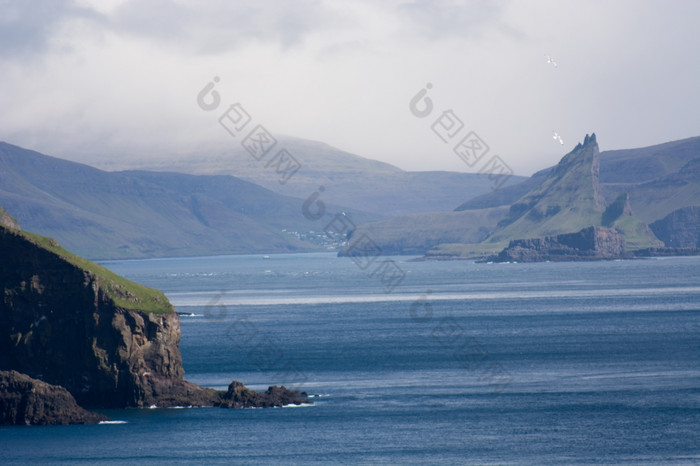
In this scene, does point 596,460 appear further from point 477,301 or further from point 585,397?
point 477,301

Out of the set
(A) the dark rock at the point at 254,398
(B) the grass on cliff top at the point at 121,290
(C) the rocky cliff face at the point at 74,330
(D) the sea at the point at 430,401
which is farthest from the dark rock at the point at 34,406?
(A) the dark rock at the point at 254,398

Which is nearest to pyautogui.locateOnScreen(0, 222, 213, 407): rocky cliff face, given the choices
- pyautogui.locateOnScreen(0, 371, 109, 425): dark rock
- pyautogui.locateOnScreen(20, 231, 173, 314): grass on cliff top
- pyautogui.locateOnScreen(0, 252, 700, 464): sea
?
pyautogui.locateOnScreen(20, 231, 173, 314): grass on cliff top

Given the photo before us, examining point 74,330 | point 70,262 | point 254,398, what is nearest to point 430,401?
point 254,398

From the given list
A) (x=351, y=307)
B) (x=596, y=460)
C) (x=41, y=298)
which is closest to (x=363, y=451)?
(x=596, y=460)

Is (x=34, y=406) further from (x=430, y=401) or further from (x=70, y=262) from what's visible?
(x=430, y=401)

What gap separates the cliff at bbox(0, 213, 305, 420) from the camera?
79.4 m

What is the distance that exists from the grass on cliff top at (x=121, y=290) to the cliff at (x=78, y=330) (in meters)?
0.09

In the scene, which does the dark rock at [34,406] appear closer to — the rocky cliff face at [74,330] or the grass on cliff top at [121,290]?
the rocky cliff face at [74,330]

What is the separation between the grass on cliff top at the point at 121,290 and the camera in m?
80.7

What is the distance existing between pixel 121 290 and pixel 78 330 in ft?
14.6

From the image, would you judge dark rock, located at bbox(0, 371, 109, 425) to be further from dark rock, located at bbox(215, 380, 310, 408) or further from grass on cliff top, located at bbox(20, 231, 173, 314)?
dark rock, located at bbox(215, 380, 310, 408)

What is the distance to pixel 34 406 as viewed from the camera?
75.8m

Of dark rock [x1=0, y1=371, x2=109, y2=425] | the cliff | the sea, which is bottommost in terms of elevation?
the sea

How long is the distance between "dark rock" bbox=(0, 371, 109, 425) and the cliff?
3328 millimetres
